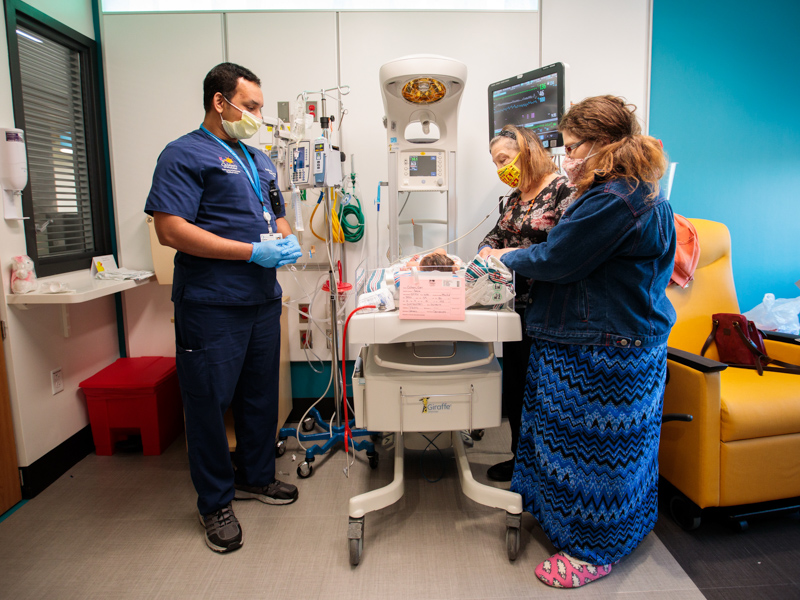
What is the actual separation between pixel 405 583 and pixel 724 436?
1.16 metres

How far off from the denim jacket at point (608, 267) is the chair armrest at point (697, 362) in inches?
12.2

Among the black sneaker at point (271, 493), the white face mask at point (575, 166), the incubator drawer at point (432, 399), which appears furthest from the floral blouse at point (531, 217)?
the black sneaker at point (271, 493)

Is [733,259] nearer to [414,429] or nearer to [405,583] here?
[414,429]

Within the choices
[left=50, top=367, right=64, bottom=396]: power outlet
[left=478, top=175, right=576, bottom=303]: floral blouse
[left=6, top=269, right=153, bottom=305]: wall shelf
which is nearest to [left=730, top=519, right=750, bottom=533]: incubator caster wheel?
[left=478, top=175, right=576, bottom=303]: floral blouse

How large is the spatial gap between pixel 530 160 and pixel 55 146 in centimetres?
221

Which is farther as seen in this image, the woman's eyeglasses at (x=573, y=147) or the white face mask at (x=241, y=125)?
the white face mask at (x=241, y=125)

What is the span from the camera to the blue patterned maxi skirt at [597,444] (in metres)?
1.45

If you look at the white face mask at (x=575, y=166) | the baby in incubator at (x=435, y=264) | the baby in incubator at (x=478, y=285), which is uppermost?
the white face mask at (x=575, y=166)

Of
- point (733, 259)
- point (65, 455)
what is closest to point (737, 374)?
point (733, 259)

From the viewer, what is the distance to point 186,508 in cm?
197

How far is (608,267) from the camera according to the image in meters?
1.40

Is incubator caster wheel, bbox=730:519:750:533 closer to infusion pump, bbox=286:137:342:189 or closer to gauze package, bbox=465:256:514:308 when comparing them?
gauze package, bbox=465:256:514:308

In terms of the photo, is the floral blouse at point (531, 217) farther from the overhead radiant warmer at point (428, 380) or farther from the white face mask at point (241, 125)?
the white face mask at point (241, 125)

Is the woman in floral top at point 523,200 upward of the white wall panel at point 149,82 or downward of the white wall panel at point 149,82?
downward
